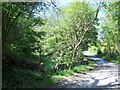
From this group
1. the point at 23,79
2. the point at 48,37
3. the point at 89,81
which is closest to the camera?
the point at 23,79

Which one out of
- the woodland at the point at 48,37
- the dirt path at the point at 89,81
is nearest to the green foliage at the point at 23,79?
the woodland at the point at 48,37

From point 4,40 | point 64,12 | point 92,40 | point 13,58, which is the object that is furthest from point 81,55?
point 4,40

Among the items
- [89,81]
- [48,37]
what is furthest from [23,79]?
[48,37]

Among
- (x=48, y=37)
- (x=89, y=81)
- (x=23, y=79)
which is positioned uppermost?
(x=48, y=37)

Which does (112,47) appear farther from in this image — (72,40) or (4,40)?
(4,40)

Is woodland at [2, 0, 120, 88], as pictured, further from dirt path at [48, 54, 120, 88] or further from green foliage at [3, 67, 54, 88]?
dirt path at [48, 54, 120, 88]

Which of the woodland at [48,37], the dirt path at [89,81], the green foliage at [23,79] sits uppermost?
the woodland at [48,37]

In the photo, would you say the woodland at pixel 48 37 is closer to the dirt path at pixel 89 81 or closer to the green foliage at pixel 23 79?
the green foliage at pixel 23 79

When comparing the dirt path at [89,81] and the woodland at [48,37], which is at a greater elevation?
the woodland at [48,37]

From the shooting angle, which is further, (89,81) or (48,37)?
(48,37)

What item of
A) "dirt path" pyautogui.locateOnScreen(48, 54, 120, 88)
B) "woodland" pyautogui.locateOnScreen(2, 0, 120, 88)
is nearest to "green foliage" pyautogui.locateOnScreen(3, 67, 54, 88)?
"woodland" pyautogui.locateOnScreen(2, 0, 120, 88)

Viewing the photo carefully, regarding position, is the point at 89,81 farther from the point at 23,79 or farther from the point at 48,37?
the point at 48,37

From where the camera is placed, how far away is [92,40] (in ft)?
24.0

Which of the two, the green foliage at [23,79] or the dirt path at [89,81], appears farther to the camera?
the dirt path at [89,81]
